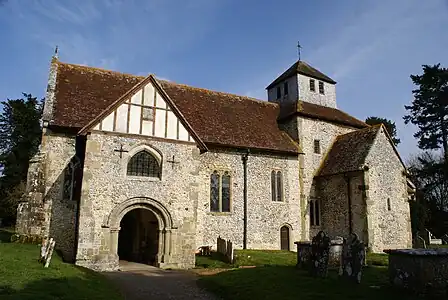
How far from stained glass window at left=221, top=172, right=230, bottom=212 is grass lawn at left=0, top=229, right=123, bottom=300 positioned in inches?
393

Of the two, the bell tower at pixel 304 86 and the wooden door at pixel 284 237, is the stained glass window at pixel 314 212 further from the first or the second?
the bell tower at pixel 304 86

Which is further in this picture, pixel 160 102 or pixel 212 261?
pixel 212 261

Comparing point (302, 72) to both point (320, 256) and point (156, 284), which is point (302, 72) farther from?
point (156, 284)

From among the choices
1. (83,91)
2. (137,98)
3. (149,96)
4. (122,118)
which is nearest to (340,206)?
(149,96)

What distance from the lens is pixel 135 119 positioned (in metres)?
17.2

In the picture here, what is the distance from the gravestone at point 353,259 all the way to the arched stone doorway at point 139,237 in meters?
9.59

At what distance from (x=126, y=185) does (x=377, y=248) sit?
14.9m

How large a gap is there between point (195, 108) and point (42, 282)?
1582cm

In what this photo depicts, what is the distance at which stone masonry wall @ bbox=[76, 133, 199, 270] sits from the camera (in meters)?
15.4

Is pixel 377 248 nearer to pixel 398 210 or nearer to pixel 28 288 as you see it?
pixel 398 210

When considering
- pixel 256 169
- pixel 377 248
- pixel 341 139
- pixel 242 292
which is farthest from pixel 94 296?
pixel 341 139

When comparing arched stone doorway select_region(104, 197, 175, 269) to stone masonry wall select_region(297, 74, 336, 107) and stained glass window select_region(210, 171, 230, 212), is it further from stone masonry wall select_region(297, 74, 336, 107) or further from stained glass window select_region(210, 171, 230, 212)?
stone masonry wall select_region(297, 74, 336, 107)

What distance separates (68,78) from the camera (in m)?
21.7

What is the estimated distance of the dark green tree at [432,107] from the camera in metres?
39.8
